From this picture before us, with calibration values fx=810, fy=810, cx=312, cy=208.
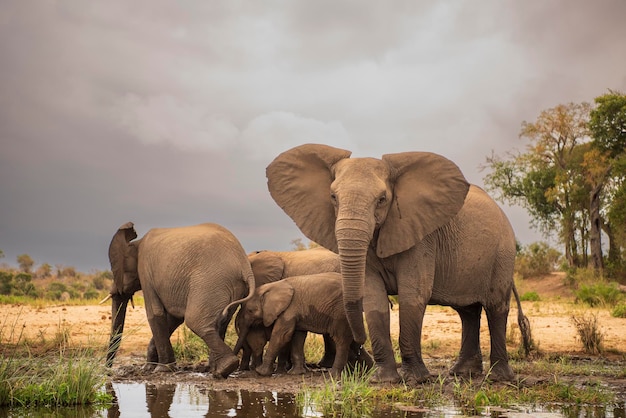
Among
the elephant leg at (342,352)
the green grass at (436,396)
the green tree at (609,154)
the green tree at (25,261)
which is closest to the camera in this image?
the green grass at (436,396)

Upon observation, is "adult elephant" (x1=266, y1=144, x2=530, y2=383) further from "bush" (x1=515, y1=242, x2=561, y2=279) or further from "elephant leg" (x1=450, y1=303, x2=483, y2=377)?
"bush" (x1=515, y1=242, x2=561, y2=279)


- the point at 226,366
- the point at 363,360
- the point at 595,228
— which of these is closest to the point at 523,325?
the point at 363,360

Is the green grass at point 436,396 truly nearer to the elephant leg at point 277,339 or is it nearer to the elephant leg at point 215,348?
the elephant leg at point 277,339

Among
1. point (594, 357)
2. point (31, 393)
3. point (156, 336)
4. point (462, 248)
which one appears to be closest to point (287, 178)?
point (462, 248)

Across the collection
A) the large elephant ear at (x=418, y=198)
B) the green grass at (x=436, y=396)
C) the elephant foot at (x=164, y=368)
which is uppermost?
the large elephant ear at (x=418, y=198)

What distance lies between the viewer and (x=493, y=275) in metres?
10.2

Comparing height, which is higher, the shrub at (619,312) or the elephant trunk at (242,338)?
the shrub at (619,312)

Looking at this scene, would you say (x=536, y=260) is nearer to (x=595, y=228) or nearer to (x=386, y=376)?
(x=595, y=228)

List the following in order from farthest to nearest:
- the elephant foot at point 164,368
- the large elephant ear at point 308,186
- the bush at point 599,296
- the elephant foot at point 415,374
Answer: the bush at point 599,296
the elephant foot at point 164,368
the large elephant ear at point 308,186
the elephant foot at point 415,374

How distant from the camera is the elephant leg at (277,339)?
1012 cm

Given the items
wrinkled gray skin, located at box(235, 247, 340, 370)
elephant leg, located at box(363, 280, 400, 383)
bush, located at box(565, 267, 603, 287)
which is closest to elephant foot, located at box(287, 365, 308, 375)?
wrinkled gray skin, located at box(235, 247, 340, 370)

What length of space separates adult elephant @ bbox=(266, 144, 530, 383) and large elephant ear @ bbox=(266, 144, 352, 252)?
1 centimetres

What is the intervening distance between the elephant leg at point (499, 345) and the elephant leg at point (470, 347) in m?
0.41

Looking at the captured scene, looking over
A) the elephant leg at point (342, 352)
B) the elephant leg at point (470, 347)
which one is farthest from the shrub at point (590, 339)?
the elephant leg at point (342, 352)
